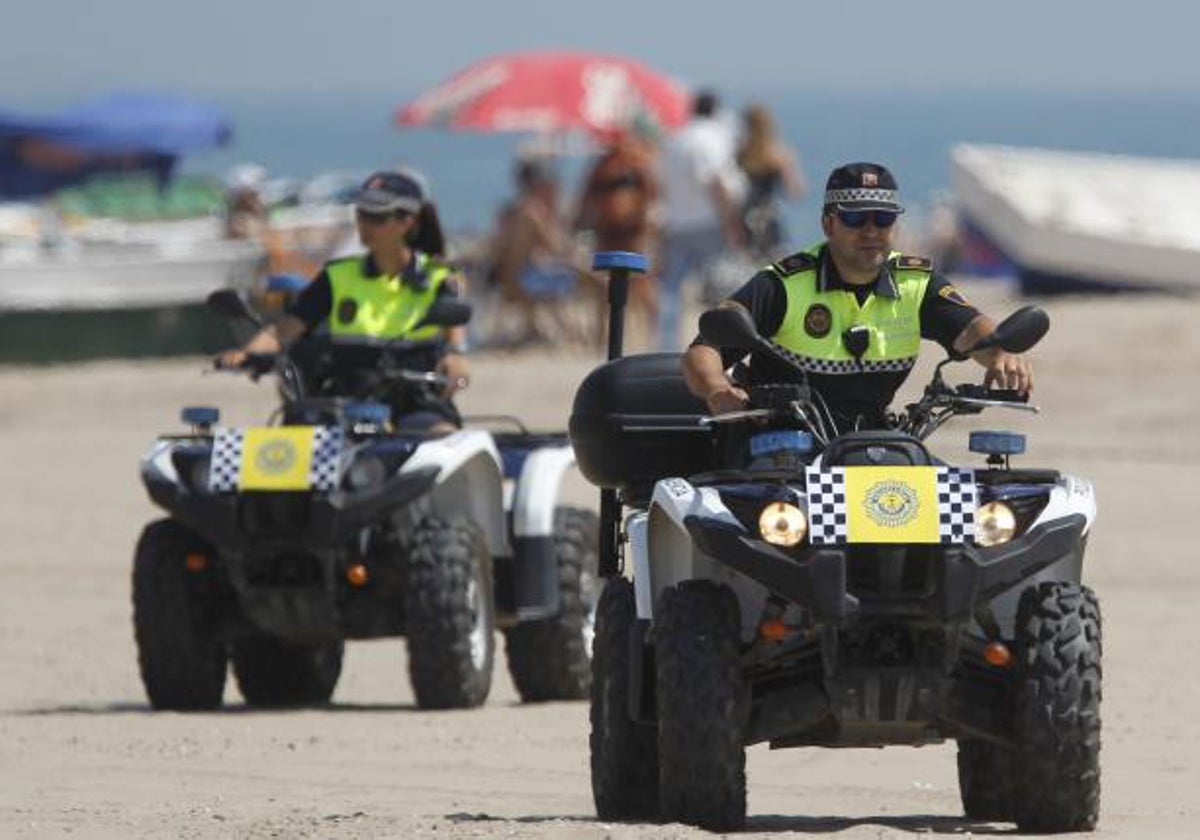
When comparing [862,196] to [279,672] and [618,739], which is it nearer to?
[618,739]

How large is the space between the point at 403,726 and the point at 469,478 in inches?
38.4

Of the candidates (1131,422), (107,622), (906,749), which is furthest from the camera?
(1131,422)

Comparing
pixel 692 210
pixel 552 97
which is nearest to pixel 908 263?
pixel 692 210

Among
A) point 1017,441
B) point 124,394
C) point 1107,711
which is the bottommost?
point 124,394

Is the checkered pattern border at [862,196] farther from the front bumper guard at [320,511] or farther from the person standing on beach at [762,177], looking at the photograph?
the person standing on beach at [762,177]

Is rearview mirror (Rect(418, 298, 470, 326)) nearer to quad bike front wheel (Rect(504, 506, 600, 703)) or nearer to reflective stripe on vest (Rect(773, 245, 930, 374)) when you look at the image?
quad bike front wheel (Rect(504, 506, 600, 703))

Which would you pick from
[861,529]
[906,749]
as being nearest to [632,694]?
[861,529]

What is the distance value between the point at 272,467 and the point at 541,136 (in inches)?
963

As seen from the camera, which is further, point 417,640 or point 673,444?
point 417,640

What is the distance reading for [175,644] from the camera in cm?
1291

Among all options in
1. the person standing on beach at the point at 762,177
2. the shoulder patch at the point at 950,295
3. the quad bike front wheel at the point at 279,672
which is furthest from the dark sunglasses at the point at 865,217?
the person standing on beach at the point at 762,177

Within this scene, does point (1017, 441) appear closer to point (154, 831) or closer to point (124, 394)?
point (154, 831)

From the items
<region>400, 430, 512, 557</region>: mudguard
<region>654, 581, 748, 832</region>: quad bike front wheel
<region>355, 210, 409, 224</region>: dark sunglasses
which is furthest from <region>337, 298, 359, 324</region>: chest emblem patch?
<region>654, 581, 748, 832</region>: quad bike front wheel

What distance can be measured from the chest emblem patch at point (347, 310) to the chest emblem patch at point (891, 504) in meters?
4.99
